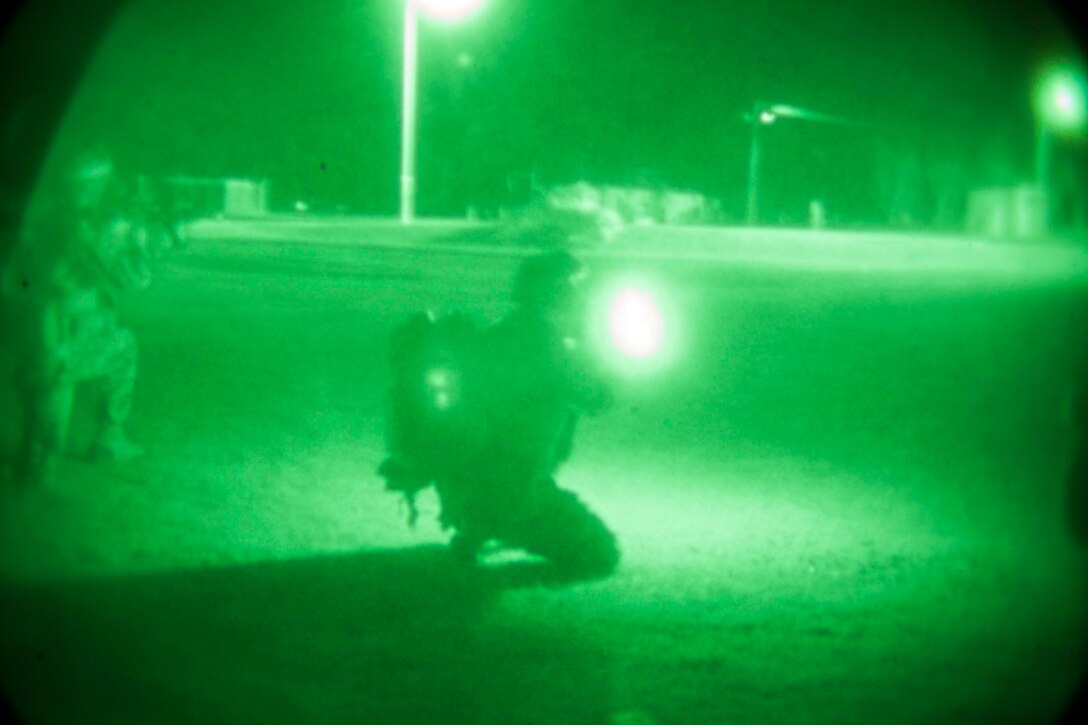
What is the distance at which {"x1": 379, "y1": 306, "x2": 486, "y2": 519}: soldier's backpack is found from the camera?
4.36 metres

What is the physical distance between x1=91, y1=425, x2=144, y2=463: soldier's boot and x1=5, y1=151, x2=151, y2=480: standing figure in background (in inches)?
4.0

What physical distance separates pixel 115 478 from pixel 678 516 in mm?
3371

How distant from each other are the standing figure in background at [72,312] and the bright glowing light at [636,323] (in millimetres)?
2980

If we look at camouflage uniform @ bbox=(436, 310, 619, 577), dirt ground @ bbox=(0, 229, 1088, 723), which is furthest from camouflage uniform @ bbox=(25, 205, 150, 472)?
camouflage uniform @ bbox=(436, 310, 619, 577)

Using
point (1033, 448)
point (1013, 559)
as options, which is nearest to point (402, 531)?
point (1013, 559)

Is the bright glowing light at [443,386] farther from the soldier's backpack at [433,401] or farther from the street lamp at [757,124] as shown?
the street lamp at [757,124]

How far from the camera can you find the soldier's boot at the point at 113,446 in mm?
6305

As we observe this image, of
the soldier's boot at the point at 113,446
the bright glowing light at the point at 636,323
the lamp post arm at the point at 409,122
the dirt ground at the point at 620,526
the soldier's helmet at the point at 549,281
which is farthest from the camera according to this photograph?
the lamp post arm at the point at 409,122

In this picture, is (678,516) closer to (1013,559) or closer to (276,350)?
(1013,559)

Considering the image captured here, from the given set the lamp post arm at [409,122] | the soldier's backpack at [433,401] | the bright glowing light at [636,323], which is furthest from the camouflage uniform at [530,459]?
the lamp post arm at [409,122]

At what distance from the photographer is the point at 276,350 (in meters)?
7.70

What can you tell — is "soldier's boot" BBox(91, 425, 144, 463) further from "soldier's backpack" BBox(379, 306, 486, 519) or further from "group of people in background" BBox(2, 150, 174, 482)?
"soldier's backpack" BBox(379, 306, 486, 519)

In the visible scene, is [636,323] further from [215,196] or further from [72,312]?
[215,196]

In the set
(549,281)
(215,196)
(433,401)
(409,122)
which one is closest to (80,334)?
(215,196)
